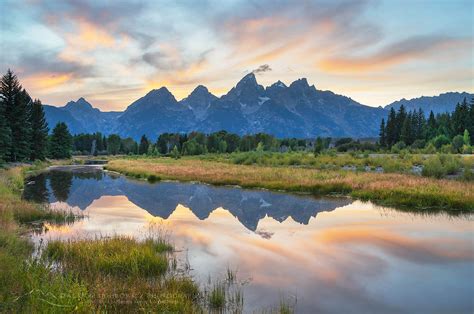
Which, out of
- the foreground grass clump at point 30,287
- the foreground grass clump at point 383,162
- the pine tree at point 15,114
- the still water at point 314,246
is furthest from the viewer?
the pine tree at point 15,114

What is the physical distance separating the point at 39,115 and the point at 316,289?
9436cm

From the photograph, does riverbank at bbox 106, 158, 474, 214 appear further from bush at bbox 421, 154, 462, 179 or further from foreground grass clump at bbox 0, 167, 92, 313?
foreground grass clump at bbox 0, 167, 92, 313

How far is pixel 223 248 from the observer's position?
17.1m

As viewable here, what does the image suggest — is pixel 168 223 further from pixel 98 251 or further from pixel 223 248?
pixel 98 251

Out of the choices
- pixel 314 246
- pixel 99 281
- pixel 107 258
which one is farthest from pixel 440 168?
pixel 99 281

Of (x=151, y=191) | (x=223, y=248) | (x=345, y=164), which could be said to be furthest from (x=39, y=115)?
(x=223, y=248)

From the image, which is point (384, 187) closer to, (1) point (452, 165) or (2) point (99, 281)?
(1) point (452, 165)

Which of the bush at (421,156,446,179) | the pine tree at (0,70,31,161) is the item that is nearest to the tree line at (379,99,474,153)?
the bush at (421,156,446,179)

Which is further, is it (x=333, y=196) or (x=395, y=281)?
(x=333, y=196)

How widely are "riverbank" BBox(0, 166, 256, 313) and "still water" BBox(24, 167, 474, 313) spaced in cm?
119

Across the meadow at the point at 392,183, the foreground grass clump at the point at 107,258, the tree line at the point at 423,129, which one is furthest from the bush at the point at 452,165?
the tree line at the point at 423,129

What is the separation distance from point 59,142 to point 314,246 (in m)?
113

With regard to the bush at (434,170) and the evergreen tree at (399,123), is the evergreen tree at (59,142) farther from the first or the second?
the bush at (434,170)

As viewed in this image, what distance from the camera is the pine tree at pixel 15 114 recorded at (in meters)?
64.6
